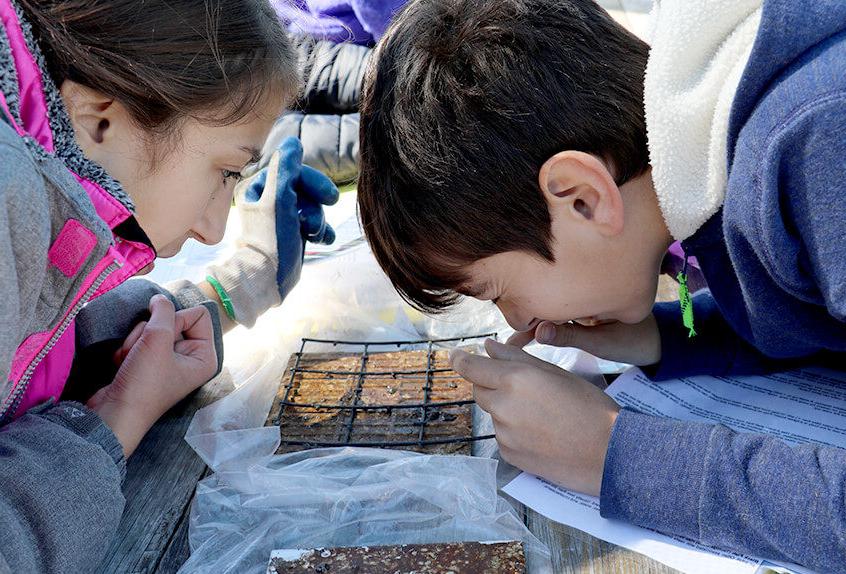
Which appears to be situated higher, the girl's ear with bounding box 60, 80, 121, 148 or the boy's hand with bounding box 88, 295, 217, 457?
the girl's ear with bounding box 60, 80, 121, 148

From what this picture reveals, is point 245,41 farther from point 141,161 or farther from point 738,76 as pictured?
point 738,76

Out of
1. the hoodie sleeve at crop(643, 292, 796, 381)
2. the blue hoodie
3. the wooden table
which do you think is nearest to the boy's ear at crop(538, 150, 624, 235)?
the blue hoodie

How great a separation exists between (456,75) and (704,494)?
528 mm

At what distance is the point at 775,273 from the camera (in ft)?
2.96

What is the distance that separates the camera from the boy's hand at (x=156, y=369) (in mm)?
1053

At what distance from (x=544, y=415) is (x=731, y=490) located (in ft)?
0.72

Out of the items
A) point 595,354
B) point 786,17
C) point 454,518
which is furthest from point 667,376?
point 786,17

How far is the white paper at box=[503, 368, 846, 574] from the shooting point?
0.84m

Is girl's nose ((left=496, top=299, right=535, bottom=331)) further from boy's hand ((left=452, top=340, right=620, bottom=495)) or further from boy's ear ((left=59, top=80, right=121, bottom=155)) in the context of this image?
boy's ear ((left=59, top=80, right=121, bottom=155))

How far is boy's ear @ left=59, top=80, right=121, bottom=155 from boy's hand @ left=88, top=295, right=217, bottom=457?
1.02ft

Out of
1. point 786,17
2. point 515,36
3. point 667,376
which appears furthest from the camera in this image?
point 667,376

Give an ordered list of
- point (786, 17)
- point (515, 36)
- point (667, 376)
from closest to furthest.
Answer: point (786, 17) < point (515, 36) < point (667, 376)

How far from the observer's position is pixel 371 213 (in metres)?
1.06

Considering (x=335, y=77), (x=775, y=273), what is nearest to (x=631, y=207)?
(x=775, y=273)
